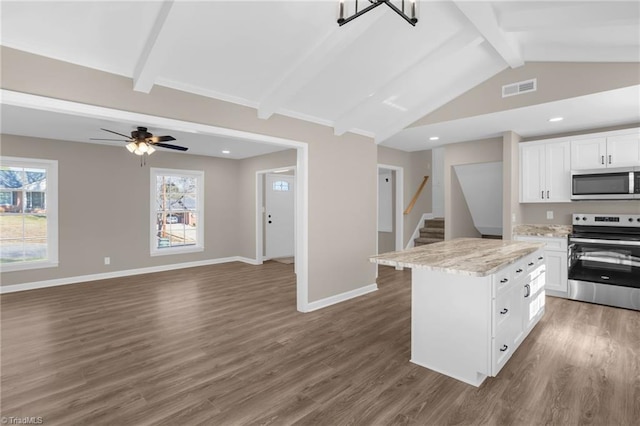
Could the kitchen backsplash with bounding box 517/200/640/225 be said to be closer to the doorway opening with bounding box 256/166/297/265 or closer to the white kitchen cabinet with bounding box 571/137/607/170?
the white kitchen cabinet with bounding box 571/137/607/170

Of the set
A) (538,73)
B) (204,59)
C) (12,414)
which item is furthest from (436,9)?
(12,414)

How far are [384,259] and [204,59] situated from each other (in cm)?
231

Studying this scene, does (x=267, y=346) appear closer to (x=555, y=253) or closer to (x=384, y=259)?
(x=384, y=259)

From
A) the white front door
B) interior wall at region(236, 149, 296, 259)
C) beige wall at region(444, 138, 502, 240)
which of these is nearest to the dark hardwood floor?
beige wall at region(444, 138, 502, 240)

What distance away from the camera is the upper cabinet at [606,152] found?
4.04 meters

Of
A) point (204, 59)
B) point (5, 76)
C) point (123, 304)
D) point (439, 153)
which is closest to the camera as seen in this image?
point (5, 76)

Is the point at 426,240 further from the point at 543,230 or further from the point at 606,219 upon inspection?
the point at 606,219

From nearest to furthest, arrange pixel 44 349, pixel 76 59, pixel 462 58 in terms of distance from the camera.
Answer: pixel 76 59 → pixel 44 349 → pixel 462 58

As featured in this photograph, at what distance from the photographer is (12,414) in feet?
6.79

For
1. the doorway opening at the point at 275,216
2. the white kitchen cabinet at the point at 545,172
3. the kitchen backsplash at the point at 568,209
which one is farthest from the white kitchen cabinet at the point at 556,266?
the doorway opening at the point at 275,216

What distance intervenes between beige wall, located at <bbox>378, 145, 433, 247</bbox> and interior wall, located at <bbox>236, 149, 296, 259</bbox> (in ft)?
8.20

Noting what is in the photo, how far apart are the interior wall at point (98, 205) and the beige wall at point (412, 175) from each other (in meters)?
4.27

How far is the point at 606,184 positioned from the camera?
164 inches

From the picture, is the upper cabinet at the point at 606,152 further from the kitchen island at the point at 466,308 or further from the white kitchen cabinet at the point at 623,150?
the kitchen island at the point at 466,308
